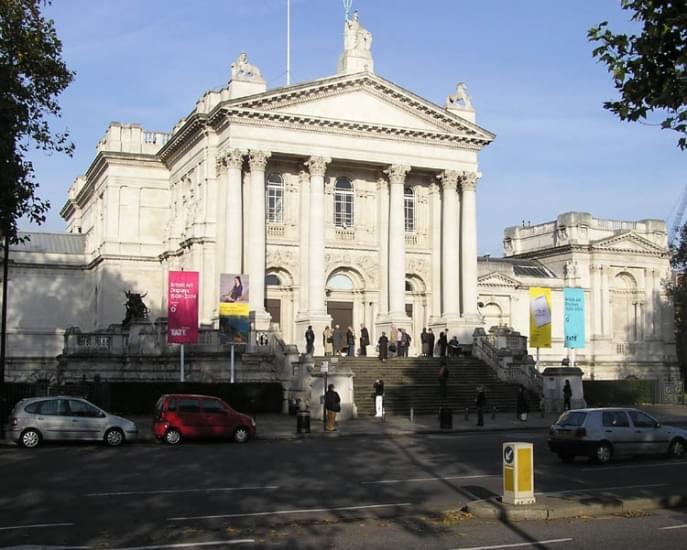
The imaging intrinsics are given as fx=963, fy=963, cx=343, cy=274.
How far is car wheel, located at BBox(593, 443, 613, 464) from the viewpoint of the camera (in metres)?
23.8

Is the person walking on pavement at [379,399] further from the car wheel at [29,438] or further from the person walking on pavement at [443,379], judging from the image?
the car wheel at [29,438]

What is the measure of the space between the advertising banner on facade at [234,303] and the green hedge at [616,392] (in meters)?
17.8

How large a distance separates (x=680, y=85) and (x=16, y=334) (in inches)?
2177

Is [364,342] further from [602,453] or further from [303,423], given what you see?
[602,453]

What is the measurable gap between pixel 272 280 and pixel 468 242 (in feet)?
37.5

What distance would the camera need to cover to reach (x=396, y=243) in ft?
174

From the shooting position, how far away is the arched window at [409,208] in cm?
5697

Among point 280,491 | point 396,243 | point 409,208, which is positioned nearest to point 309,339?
point 396,243

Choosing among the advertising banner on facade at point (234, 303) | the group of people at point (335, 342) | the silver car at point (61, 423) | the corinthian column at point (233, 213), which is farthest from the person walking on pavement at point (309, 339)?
the silver car at point (61, 423)

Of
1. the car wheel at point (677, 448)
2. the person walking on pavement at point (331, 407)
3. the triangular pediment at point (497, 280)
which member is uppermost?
the triangular pediment at point (497, 280)

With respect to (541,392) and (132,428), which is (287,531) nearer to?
(132,428)

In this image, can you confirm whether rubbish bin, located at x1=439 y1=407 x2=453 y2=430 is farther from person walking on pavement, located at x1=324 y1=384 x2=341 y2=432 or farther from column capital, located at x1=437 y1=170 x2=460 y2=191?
column capital, located at x1=437 y1=170 x2=460 y2=191

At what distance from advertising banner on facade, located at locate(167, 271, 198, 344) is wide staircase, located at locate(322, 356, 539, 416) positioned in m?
7.90

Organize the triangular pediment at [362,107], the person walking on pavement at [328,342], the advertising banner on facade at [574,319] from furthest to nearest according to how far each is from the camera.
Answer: the triangular pediment at [362,107]
the advertising banner on facade at [574,319]
the person walking on pavement at [328,342]
